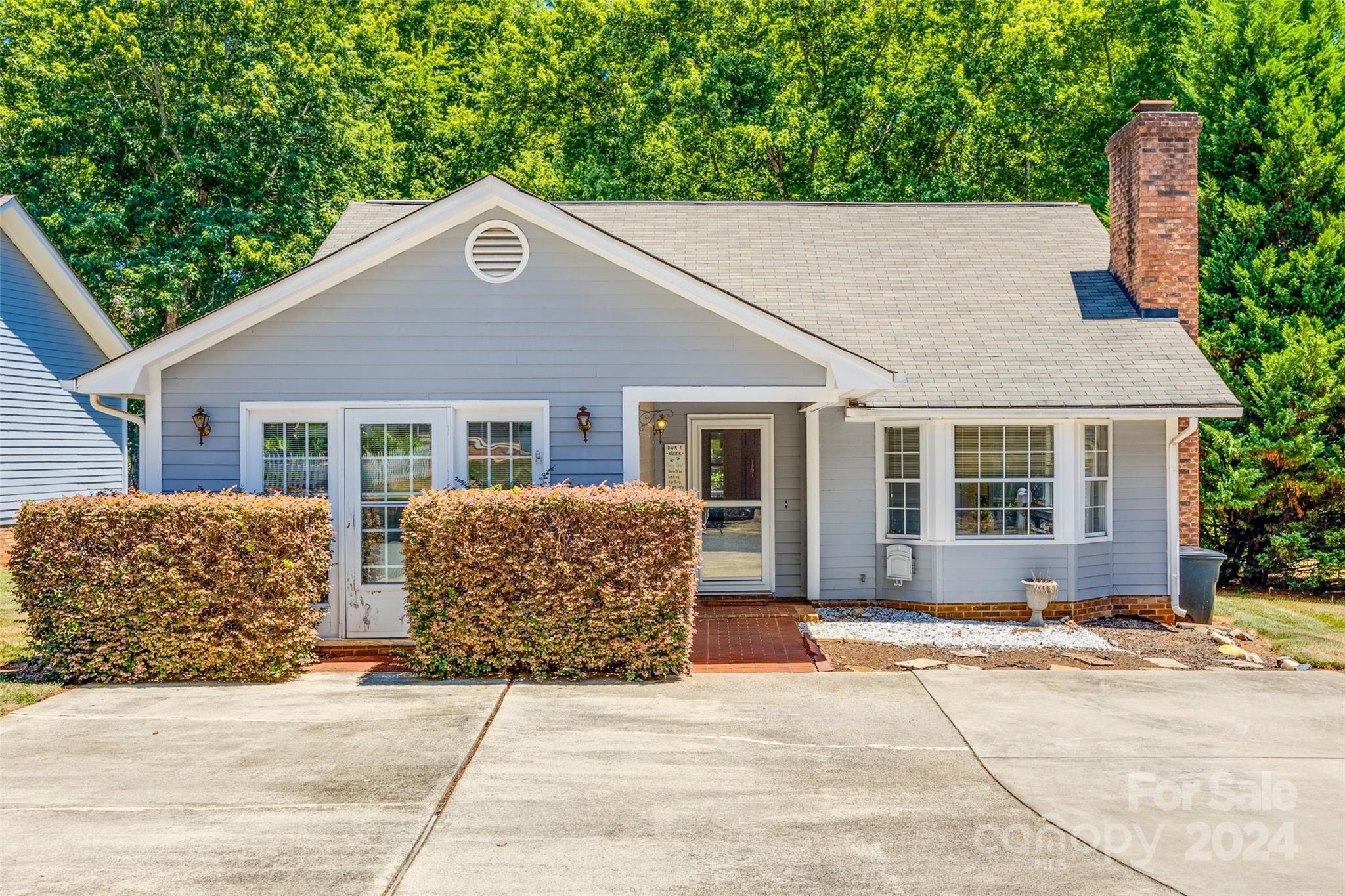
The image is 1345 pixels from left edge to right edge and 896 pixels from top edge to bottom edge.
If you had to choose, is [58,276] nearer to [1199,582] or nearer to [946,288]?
[946,288]

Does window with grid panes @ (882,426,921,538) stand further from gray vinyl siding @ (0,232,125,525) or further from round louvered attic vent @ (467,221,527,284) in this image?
gray vinyl siding @ (0,232,125,525)

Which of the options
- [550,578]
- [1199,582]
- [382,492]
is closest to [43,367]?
[382,492]

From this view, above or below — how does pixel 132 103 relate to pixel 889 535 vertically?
above

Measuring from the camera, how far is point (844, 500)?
11.0m

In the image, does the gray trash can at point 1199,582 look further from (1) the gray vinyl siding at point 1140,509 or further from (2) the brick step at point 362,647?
(2) the brick step at point 362,647

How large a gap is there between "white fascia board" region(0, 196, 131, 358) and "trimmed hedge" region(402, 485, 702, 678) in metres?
11.5

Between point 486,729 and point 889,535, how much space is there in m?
5.81

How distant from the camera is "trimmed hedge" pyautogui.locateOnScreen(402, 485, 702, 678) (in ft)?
25.5

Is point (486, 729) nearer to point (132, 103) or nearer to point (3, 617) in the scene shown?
point (3, 617)

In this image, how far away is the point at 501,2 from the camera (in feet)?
101

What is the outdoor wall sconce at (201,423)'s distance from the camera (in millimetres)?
8992

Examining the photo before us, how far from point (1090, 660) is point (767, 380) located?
3.82m

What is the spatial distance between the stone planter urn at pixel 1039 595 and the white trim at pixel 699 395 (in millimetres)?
3265

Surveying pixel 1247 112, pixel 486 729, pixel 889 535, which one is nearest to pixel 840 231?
pixel 889 535
